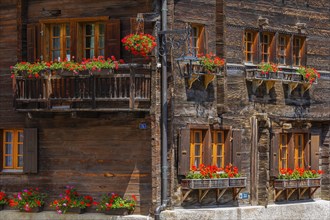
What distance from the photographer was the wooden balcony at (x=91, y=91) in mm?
25859

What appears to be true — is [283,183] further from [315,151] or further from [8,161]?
[8,161]

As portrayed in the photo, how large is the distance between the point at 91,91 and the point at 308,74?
718cm

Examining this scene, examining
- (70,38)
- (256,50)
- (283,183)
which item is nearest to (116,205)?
(70,38)

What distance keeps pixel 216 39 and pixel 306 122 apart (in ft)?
14.3

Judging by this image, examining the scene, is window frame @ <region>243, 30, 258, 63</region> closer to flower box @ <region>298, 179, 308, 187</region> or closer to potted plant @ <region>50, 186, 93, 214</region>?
flower box @ <region>298, 179, 308, 187</region>

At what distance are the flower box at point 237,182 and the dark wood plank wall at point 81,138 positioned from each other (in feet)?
8.04

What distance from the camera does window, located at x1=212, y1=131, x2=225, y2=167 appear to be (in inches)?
1097

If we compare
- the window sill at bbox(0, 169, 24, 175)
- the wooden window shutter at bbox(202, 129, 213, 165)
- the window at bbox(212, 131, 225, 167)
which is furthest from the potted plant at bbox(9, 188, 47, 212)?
the window at bbox(212, 131, 225, 167)

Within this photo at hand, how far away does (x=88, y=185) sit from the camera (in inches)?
1067

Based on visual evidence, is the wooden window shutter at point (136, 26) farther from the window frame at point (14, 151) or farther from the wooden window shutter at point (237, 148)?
the window frame at point (14, 151)

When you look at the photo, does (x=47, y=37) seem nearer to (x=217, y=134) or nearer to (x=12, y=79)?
(x=12, y=79)

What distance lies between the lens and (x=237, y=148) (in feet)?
91.8

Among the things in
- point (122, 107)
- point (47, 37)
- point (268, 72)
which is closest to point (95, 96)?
point (122, 107)

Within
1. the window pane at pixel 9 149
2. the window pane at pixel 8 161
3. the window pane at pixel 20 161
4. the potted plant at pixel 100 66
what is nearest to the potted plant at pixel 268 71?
the potted plant at pixel 100 66
